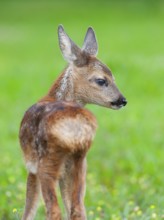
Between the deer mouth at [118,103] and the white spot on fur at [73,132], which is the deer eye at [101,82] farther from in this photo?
the white spot on fur at [73,132]

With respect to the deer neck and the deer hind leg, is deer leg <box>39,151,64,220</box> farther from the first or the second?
the deer neck

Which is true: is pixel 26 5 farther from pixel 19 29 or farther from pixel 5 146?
pixel 5 146

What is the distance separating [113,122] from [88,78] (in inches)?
270

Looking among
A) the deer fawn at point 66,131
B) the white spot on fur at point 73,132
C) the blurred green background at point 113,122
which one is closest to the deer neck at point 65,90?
the deer fawn at point 66,131

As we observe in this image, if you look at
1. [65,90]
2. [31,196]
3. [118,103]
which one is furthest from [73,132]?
[118,103]

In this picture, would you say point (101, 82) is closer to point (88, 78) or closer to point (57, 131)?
point (88, 78)

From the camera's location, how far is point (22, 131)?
16.6ft

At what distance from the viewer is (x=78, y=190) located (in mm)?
4773

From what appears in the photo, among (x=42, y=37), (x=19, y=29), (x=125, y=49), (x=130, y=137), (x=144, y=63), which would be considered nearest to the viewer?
(x=130, y=137)

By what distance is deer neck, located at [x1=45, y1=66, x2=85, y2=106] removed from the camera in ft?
17.8

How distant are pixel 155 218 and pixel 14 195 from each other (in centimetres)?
190

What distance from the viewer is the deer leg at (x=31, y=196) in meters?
5.12

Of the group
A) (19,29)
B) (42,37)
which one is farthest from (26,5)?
(42,37)

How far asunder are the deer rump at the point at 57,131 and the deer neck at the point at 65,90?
479 mm
